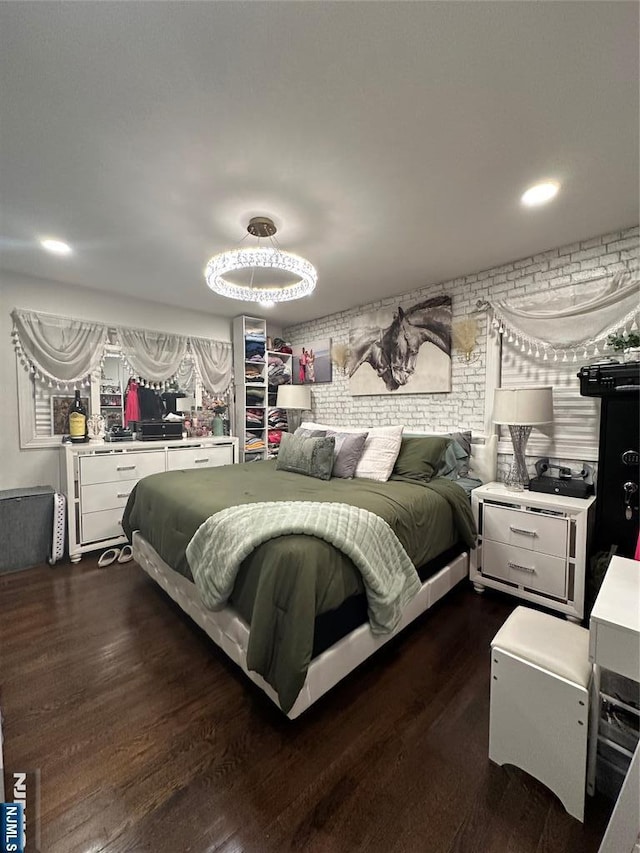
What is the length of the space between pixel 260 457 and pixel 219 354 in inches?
54.9

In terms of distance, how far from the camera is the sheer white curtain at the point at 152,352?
3.60 meters

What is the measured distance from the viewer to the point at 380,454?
9.02ft

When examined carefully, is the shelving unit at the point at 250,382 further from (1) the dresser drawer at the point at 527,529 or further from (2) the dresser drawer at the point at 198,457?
(1) the dresser drawer at the point at 527,529

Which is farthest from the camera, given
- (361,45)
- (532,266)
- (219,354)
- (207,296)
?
(219,354)

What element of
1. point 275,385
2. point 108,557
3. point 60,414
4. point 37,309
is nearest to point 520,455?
point 275,385

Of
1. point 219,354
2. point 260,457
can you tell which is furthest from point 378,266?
point 260,457

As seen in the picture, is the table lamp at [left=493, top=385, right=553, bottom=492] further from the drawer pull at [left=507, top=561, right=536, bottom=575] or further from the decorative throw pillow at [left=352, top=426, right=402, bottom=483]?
the decorative throw pillow at [left=352, top=426, right=402, bottom=483]

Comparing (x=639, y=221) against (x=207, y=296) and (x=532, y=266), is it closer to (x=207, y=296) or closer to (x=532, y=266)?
(x=532, y=266)

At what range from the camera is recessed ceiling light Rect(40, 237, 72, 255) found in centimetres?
242

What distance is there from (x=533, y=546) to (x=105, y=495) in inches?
136

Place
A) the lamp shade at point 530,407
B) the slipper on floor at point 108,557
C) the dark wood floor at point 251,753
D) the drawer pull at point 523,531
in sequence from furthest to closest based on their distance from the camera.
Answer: the slipper on floor at point 108,557 → the lamp shade at point 530,407 → the drawer pull at point 523,531 → the dark wood floor at point 251,753

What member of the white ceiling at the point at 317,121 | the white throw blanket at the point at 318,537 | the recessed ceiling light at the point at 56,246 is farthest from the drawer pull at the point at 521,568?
the recessed ceiling light at the point at 56,246

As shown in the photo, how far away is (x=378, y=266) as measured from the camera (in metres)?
2.84

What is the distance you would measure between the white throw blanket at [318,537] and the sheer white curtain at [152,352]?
257 centimetres
